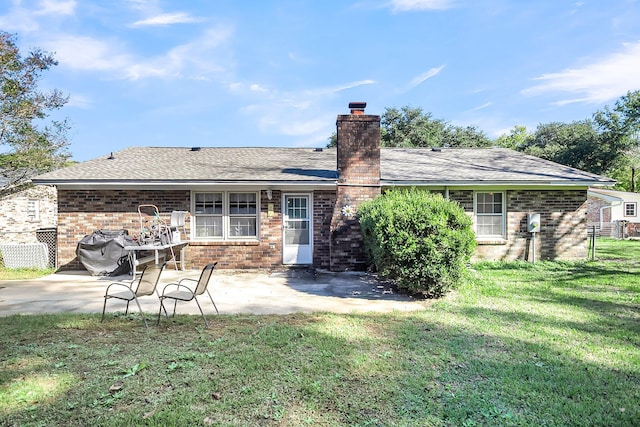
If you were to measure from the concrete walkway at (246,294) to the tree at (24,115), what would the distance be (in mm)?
6190

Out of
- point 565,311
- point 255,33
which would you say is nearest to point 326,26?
point 255,33

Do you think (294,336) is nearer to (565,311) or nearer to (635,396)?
(635,396)

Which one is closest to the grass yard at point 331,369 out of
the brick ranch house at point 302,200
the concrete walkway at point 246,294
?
the concrete walkway at point 246,294

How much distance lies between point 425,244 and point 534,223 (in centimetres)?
648

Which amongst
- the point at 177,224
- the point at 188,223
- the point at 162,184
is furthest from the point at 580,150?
the point at 162,184

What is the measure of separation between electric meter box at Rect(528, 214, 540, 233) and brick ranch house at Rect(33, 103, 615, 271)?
333mm

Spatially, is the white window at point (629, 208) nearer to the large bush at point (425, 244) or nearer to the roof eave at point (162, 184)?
the roof eave at point (162, 184)

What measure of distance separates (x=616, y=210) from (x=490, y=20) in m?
26.8

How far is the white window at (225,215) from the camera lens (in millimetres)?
10461

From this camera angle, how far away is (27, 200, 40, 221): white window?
20.8m

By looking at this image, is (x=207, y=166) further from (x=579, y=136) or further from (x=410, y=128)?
(x=579, y=136)

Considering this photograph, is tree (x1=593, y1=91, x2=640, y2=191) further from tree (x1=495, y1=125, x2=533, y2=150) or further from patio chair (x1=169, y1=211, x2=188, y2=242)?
patio chair (x1=169, y1=211, x2=188, y2=242)

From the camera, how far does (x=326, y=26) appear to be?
503 inches

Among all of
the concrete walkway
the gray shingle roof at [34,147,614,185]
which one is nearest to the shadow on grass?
the concrete walkway
